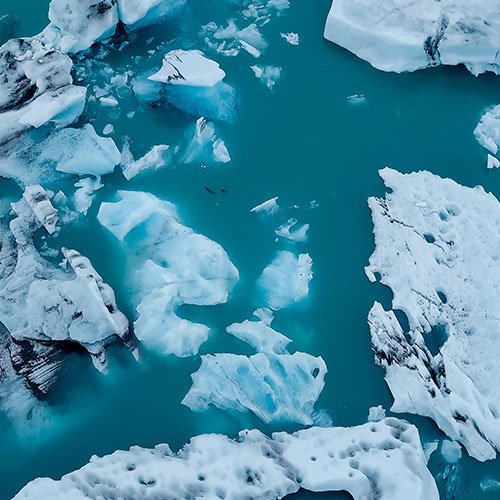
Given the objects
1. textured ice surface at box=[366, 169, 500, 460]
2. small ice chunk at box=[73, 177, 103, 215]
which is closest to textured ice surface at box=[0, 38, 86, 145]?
small ice chunk at box=[73, 177, 103, 215]

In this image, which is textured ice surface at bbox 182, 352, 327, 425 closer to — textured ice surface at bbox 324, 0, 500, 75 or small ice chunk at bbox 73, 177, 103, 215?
small ice chunk at bbox 73, 177, 103, 215

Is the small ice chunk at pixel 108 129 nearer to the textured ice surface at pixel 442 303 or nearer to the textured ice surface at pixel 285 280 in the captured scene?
the textured ice surface at pixel 285 280

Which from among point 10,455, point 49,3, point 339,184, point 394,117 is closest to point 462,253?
point 339,184

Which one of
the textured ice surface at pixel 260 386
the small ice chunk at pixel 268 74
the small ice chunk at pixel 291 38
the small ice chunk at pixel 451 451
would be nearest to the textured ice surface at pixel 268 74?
the small ice chunk at pixel 268 74

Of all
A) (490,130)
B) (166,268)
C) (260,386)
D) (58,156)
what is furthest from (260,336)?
(490,130)

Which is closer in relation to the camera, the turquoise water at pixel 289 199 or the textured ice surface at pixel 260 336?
the turquoise water at pixel 289 199

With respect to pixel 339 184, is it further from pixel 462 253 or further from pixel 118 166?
pixel 118 166

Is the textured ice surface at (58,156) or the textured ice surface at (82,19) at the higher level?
the textured ice surface at (82,19)
